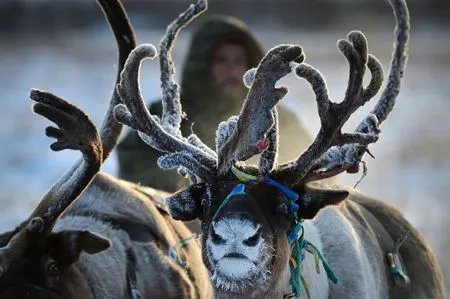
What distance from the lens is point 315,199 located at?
15.6ft

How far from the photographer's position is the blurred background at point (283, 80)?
42.2 ft

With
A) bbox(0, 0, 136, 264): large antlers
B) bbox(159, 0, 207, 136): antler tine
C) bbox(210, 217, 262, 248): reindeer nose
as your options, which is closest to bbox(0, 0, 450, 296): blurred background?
bbox(159, 0, 207, 136): antler tine

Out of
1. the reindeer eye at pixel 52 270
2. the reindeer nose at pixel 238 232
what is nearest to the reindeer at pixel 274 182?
the reindeer nose at pixel 238 232

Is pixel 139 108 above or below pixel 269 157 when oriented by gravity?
above

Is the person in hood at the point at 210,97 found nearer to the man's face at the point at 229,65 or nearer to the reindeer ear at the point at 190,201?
the man's face at the point at 229,65

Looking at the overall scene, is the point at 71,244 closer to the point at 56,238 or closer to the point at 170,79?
the point at 56,238

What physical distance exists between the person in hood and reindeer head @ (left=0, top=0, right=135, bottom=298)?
1988 mm

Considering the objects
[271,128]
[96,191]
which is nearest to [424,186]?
[96,191]

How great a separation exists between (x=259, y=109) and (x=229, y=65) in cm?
355

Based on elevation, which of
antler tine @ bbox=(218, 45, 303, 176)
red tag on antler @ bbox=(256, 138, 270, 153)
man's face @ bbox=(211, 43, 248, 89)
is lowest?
red tag on antler @ bbox=(256, 138, 270, 153)

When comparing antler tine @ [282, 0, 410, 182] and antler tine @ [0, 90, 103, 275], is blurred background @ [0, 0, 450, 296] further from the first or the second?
antler tine @ [282, 0, 410, 182]

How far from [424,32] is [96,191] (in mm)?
28336

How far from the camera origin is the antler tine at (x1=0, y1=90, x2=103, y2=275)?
4.98 meters

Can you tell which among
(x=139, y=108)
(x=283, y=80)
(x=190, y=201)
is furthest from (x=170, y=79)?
(x=283, y=80)
